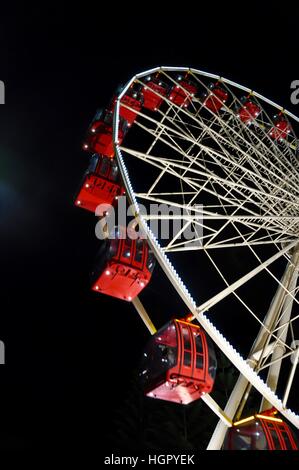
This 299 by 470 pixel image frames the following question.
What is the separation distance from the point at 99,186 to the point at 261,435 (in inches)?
337

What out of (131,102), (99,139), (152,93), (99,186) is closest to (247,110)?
(152,93)

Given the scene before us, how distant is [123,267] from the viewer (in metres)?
11.3

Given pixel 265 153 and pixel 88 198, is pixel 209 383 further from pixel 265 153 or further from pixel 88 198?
pixel 265 153

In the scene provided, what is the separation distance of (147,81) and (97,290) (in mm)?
7993

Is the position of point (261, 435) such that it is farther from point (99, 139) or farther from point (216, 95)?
point (216, 95)

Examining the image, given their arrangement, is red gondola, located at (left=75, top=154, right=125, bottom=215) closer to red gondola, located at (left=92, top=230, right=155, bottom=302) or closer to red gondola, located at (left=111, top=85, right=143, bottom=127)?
red gondola, located at (left=111, top=85, right=143, bottom=127)

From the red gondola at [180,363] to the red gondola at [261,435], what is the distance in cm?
96

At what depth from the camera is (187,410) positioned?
28.1 meters

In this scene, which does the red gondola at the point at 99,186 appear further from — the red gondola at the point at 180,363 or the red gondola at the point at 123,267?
the red gondola at the point at 180,363

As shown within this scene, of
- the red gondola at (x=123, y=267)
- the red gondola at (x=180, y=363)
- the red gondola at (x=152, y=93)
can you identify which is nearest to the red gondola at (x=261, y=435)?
the red gondola at (x=180, y=363)

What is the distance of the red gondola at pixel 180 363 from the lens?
9.41 m

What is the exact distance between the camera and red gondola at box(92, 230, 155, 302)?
1134cm

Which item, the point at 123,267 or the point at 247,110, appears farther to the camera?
the point at 247,110

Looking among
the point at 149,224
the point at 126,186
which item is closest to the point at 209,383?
the point at 149,224
